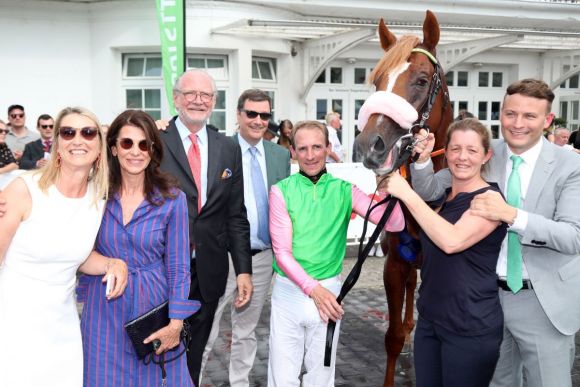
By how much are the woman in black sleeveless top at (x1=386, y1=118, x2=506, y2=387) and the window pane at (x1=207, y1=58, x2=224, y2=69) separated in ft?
37.8

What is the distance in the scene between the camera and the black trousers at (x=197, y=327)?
134 inches

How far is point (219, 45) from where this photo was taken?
13086 mm

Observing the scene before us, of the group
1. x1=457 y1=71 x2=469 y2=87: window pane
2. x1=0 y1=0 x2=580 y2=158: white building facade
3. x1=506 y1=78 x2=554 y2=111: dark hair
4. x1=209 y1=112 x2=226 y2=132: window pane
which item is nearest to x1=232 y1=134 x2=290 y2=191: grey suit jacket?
x1=506 y1=78 x2=554 y2=111: dark hair

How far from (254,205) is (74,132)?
1.76m

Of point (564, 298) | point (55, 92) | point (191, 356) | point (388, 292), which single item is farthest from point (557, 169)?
point (55, 92)

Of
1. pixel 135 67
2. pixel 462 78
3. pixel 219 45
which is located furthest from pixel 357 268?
pixel 462 78

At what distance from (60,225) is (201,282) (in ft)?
3.52

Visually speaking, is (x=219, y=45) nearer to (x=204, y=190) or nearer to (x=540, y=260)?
(x=204, y=190)

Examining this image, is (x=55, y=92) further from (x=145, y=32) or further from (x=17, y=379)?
(x=17, y=379)

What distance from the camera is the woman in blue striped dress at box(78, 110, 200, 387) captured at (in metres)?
2.70

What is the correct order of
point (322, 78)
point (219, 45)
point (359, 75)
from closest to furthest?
point (219, 45), point (322, 78), point (359, 75)

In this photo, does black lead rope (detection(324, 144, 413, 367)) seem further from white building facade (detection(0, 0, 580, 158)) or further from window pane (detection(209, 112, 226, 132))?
window pane (detection(209, 112, 226, 132))

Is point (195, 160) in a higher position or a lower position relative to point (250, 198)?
higher

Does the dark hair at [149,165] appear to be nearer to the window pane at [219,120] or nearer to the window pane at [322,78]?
the window pane at [219,120]
